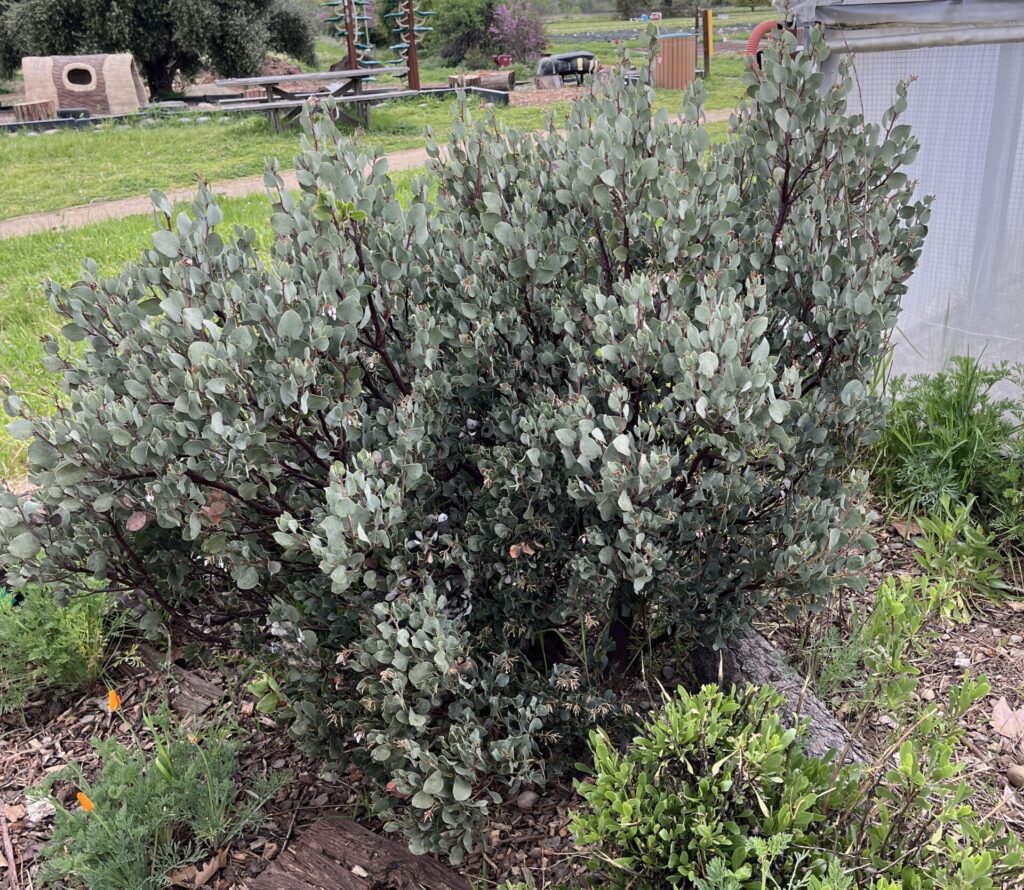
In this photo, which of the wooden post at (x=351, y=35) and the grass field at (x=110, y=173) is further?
the wooden post at (x=351, y=35)

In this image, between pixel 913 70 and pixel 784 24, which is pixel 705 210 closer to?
pixel 784 24

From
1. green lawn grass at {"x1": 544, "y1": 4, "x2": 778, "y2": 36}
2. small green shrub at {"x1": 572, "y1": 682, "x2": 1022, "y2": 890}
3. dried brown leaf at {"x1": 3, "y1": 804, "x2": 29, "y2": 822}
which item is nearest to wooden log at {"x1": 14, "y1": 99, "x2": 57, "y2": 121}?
dried brown leaf at {"x1": 3, "y1": 804, "x2": 29, "y2": 822}

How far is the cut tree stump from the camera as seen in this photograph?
7.08ft

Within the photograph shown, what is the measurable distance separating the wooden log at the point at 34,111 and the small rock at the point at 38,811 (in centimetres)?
1927

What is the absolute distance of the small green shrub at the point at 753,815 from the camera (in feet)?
5.52

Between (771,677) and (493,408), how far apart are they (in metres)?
1.09

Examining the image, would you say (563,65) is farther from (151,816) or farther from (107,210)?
(151,816)

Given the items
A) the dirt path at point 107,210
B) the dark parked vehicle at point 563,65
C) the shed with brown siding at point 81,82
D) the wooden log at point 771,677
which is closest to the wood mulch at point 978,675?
the wooden log at point 771,677

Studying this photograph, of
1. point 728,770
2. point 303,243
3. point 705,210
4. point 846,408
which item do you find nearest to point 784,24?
point 705,210

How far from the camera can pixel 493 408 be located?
2152 mm

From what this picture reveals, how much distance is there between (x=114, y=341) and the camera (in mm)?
2186

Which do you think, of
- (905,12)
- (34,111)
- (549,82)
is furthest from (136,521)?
(549,82)

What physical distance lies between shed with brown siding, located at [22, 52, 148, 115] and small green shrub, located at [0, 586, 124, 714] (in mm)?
19443

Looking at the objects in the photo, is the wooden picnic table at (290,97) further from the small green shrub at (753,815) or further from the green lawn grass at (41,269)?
the small green shrub at (753,815)
